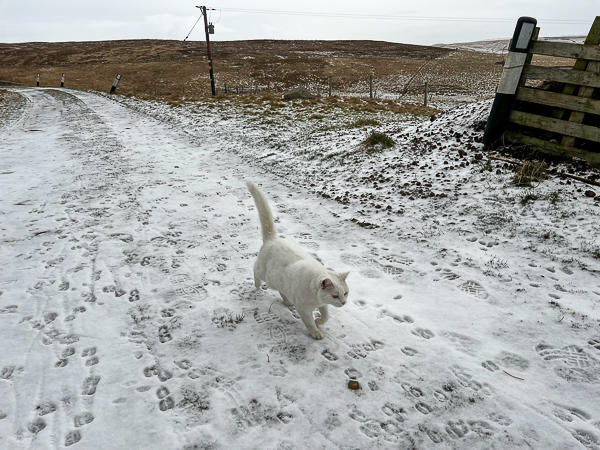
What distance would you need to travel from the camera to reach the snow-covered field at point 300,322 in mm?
2738

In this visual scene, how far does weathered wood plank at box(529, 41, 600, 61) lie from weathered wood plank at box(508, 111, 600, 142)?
3.84 ft

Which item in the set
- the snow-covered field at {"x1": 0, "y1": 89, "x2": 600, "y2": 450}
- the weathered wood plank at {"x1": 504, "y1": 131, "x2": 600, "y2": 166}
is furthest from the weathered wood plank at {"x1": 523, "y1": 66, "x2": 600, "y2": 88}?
the snow-covered field at {"x1": 0, "y1": 89, "x2": 600, "y2": 450}

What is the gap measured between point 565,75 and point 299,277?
23.2 feet

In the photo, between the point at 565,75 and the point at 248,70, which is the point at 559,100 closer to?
the point at 565,75

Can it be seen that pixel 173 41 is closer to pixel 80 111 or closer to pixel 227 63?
pixel 227 63

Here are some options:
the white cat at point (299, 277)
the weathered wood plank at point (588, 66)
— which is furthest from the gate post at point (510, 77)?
the white cat at point (299, 277)

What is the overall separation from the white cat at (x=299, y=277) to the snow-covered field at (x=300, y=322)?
0.37 m

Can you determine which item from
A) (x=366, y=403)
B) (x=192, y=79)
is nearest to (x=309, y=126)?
(x=366, y=403)

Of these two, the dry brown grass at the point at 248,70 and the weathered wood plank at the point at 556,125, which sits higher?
the dry brown grass at the point at 248,70

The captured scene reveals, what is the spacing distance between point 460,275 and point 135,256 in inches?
194

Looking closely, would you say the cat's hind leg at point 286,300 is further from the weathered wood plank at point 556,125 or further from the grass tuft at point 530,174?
the weathered wood plank at point 556,125

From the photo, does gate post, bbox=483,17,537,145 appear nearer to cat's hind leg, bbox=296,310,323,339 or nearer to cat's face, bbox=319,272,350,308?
cat's face, bbox=319,272,350,308

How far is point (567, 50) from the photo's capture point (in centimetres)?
643

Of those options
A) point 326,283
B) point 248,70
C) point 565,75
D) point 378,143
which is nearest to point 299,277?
point 326,283
